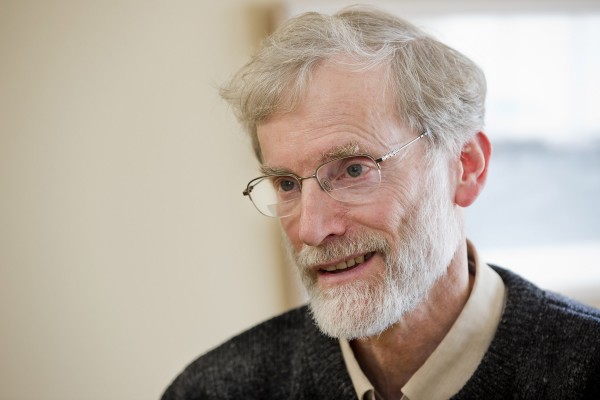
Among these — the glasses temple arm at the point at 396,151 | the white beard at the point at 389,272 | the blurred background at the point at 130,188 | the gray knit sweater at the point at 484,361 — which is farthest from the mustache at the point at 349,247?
the blurred background at the point at 130,188

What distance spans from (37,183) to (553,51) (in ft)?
6.92

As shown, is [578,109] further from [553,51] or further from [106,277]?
[106,277]

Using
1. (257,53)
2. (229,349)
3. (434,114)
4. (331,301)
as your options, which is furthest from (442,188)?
(229,349)

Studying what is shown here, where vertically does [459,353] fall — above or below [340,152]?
below

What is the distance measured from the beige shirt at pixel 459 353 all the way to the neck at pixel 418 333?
0.04m

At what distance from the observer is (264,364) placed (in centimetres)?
162

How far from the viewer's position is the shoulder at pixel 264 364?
1550 millimetres

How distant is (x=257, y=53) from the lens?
4.82 feet

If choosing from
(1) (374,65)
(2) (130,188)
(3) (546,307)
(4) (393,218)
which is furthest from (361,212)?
(2) (130,188)

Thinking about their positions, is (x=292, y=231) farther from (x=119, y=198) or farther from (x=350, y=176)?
(x=119, y=198)

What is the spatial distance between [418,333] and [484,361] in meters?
0.15

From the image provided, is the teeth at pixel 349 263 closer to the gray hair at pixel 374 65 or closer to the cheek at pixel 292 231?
the cheek at pixel 292 231

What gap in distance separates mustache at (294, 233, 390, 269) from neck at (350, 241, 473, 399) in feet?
0.60

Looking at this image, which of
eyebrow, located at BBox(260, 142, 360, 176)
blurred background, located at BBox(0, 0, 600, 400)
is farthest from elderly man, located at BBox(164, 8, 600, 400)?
blurred background, located at BBox(0, 0, 600, 400)
